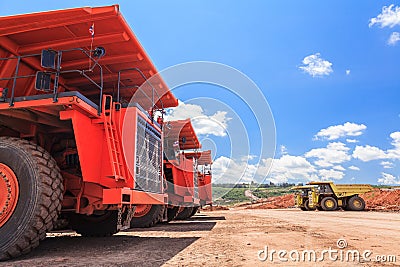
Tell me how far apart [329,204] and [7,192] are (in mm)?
22944

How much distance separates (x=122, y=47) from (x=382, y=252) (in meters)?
4.84

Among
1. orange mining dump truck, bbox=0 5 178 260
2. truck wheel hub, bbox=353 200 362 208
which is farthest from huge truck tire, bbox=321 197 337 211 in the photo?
orange mining dump truck, bbox=0 5 178 260

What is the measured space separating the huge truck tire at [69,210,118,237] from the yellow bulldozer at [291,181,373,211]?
20301mm

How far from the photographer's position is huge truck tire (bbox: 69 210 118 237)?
21.2 ft

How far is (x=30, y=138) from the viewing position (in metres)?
5.24

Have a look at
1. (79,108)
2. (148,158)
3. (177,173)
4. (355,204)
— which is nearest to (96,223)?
(148,158)

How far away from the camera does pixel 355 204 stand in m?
23.4

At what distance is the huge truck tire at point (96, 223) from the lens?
21.2 ft

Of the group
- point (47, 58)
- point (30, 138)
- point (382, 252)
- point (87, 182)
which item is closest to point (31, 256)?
point (87, 182)

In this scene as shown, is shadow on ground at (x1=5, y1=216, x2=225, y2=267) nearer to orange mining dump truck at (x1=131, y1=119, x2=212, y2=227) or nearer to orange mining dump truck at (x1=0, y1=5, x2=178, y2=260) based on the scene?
orange mining dump truck at (x1=0, y1=5, x2=178, y2=260)

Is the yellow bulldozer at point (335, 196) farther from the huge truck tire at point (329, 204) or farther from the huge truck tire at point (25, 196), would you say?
the huge truck tire at point (25, 196)

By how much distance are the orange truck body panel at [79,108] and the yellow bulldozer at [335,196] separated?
20618 mm

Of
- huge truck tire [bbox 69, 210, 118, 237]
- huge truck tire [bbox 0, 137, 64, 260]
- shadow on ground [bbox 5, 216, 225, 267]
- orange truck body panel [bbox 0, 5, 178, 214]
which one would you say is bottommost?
shadow on ground [bbox 5, 216, 225, 267]

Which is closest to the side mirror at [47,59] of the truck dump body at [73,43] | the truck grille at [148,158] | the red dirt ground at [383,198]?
the truck dump body at [73,43]
